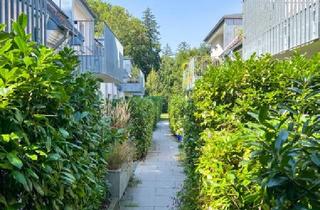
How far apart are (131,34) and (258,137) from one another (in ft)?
186

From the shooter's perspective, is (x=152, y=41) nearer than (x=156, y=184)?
No

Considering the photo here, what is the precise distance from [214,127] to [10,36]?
3.12 m

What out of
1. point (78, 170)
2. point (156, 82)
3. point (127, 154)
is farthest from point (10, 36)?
point (156, 82)

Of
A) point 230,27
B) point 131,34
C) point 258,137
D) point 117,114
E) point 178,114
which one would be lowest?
point 178,114

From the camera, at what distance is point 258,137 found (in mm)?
2465

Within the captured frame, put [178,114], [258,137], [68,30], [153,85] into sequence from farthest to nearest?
[153,85]
[178,114]
[68,30]
[258,137]

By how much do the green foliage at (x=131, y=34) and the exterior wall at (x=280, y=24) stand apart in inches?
1688

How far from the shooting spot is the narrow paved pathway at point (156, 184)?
23.6 ft

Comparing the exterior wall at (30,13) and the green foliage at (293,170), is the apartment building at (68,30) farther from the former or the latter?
the green foliage at (293,170)

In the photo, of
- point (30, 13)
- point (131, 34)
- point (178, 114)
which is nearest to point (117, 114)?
point (30, 13)

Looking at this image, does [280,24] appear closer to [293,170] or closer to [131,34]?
[293,170]

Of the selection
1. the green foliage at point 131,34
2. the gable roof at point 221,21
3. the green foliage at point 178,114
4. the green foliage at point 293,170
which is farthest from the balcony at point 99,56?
the green foliage at point 131,34

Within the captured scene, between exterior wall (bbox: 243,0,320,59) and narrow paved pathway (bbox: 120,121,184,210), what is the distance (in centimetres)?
422

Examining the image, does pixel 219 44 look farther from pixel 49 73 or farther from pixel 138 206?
pixel 49 73
